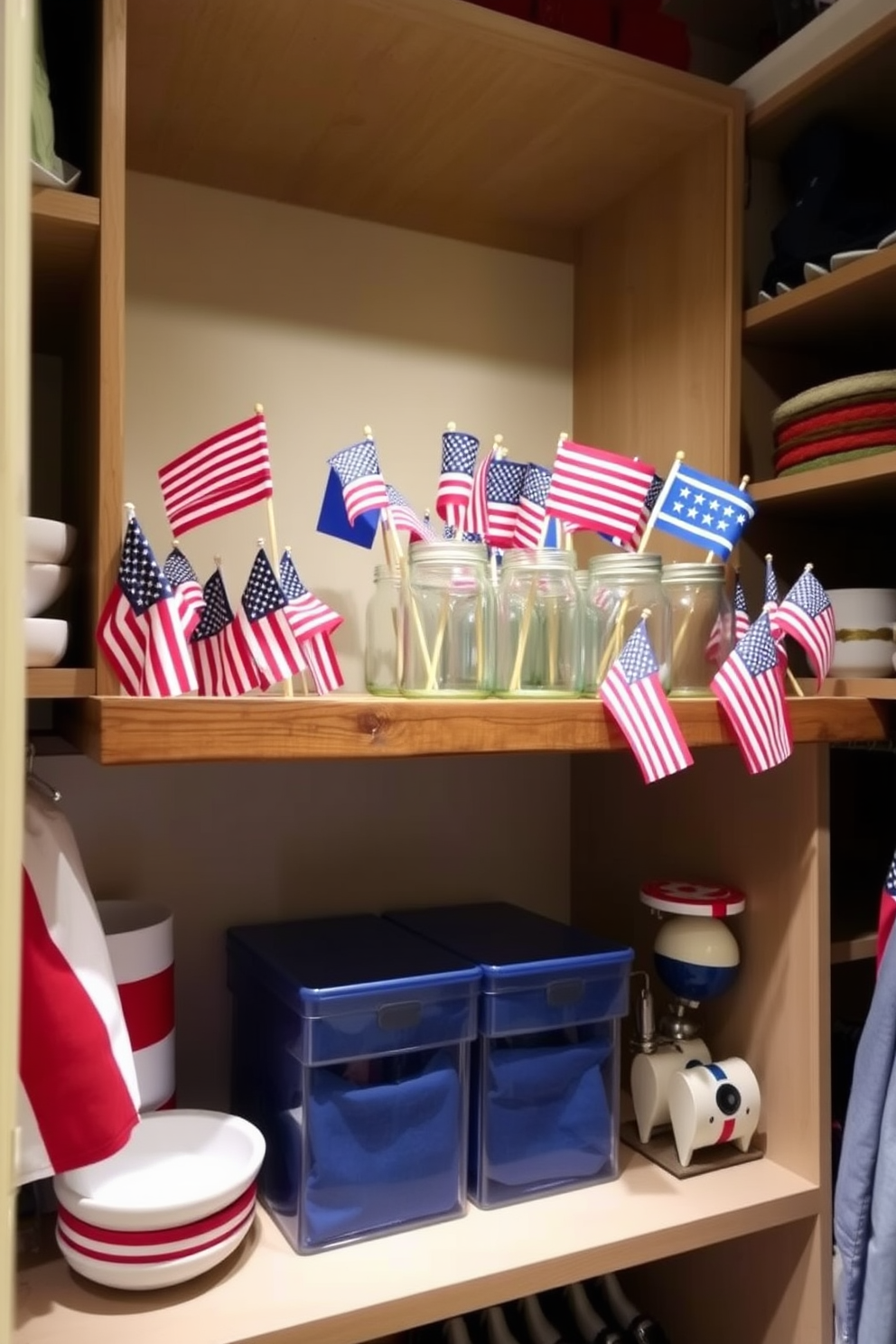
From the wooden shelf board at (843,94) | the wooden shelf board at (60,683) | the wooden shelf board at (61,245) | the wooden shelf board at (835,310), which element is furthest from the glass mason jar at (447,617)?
the wooden shelf board at (843,94)

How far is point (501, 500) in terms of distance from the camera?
1.37m

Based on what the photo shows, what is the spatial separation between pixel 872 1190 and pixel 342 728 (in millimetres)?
777

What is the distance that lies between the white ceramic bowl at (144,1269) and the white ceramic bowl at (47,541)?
646 millimetres

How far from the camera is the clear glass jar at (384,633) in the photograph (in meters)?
1.23

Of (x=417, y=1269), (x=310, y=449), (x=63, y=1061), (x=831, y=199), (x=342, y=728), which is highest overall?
(x=831, y=199)

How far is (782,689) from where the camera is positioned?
119cm

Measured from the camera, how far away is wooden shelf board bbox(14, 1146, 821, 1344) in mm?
965

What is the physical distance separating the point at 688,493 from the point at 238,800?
706mm

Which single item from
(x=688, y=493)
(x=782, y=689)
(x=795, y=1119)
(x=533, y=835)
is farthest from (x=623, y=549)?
(x=795, y=1119)

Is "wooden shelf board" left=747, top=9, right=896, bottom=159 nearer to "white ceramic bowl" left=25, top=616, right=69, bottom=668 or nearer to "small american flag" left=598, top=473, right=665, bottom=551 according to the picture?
"small american flag" left=598, top=473, right=665, bottom=551

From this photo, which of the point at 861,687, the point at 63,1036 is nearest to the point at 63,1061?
the point at 63,1036

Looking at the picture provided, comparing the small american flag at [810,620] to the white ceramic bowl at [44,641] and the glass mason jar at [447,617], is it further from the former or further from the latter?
the white ceramic bowl at [44,641]

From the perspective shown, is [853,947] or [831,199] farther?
[831,199]

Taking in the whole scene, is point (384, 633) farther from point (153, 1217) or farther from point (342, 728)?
point (153, 1217)
